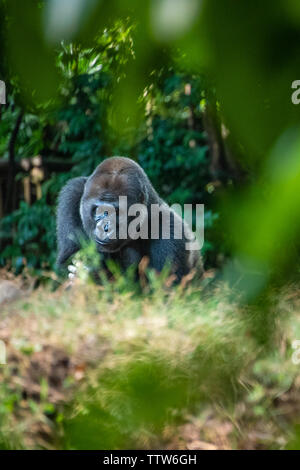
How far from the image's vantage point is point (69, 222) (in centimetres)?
331

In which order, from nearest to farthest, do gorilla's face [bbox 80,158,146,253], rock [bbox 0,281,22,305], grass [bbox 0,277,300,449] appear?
grass [bbox 0,277,300,449] < gorilla's face [bbox 80,158,146,253] < rock [bbox 0,281,22,305]

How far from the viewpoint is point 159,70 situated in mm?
410

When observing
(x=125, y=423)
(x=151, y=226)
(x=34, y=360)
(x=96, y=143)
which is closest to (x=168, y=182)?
(x=96, y=143)

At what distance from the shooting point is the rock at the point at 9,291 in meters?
3.19

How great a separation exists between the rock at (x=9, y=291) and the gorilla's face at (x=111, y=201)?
0.49 m

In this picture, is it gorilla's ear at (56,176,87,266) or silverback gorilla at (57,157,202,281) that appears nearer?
silverback gorilla at (57,157,202,281)

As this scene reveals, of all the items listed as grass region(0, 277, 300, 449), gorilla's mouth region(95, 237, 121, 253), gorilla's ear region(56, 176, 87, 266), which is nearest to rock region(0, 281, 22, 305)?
gorilla's ear region(56, 176, 87, 266)

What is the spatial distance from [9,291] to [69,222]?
1.54 feet

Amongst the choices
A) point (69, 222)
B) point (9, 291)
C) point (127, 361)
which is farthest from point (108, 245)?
point (127, 361)

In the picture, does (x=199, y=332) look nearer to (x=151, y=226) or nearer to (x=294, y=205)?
(x=151, y=226)

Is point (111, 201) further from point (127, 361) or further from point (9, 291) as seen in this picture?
point (127, 361)

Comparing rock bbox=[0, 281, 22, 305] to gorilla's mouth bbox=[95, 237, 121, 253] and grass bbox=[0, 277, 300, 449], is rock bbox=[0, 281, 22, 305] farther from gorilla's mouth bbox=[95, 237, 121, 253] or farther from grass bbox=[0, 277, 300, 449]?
grass bbox=[0, 277, 300, 449]

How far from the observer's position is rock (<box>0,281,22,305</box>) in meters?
3.19

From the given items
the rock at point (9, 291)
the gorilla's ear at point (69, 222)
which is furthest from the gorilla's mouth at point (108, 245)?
the rock at point (9, 291)
